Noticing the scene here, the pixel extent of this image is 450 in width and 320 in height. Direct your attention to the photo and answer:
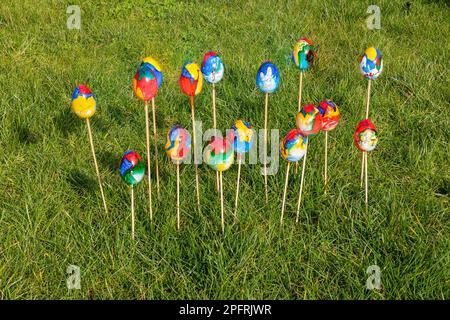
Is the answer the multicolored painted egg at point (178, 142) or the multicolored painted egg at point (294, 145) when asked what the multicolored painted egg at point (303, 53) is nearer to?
the multicolored painted egg at point (294, 145)

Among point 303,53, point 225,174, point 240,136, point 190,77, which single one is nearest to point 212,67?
point 190,77

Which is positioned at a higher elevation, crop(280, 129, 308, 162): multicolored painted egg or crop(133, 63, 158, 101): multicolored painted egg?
crop(133, 63, 158, 101): multicolored painted egg

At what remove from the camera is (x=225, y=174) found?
2.65 m

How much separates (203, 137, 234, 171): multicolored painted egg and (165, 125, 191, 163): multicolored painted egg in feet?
0.34

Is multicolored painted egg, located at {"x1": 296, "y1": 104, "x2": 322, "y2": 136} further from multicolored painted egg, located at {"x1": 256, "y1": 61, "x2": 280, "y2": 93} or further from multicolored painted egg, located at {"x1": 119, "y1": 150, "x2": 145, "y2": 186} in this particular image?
multicolored painted egg, located at {"x1": 119, "y1": 150, "x2": 145, "y2": 186}

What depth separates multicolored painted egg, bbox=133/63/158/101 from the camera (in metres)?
2.06

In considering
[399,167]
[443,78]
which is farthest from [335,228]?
[443,78]

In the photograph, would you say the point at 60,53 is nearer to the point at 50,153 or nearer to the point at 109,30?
the point at 109,30

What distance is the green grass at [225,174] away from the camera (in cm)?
211

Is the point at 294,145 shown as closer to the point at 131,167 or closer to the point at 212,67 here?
the point at 212,67

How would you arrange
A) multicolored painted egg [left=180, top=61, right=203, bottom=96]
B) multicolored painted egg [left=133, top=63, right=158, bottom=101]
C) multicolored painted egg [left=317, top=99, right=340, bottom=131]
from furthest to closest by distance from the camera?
1. multicolored painted egg [left=317, top=99, right=340, bottom=131]
2. multicolored painted egg [left=180, top=61, right=203, bottom=96]
3. multicolored painted egg [left=133, top=63, right=158, bottom=101]

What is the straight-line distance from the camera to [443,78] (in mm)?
3568

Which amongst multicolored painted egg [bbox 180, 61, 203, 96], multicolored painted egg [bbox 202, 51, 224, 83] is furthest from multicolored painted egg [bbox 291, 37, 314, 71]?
multicolored painted egg [bbox 180, 61, 203, 96]
